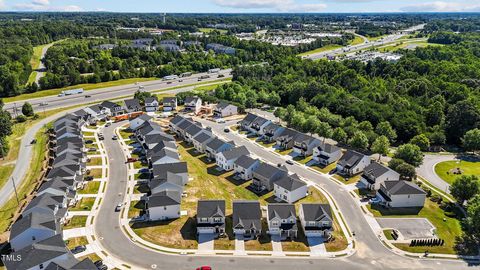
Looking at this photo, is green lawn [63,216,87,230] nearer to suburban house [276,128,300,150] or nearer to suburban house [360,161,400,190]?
suburban house [276,128,300,150]

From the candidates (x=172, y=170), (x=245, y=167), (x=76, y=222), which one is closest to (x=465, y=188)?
(x=245, y=167)

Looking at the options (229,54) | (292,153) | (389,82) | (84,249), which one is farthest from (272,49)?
(84,249)

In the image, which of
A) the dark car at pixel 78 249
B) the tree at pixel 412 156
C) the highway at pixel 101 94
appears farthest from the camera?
the highway at pixel 101 94

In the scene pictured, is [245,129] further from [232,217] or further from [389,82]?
[389,82]

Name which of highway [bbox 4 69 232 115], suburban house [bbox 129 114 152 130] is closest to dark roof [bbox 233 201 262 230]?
suburban house [bbox 129 114 152 130]

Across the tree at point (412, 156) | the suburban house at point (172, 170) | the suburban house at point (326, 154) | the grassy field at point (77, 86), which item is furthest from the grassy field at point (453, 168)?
the grassy field at point (77, 86)

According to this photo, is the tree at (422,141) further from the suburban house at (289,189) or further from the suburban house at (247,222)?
the suburban house at (247,222)
